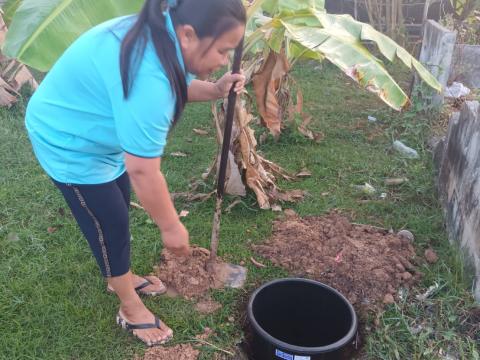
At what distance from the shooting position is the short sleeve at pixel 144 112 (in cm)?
136

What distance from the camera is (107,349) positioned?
7.20ft

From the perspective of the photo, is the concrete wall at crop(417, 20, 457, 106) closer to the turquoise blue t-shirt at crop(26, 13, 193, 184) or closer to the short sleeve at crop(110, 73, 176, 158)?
the turquoise blue t-shirt at crop(26, 13, 193, 184)

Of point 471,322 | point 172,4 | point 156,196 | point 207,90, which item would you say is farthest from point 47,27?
point 471,322

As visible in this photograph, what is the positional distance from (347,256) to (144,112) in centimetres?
171

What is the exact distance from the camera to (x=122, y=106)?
1384 millimetres

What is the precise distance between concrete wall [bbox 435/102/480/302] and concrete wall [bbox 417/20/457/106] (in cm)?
104

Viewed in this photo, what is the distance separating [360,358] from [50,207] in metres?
2.13

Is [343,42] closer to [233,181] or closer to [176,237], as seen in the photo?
[176,237]

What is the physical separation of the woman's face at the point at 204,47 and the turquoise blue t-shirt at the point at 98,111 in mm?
31

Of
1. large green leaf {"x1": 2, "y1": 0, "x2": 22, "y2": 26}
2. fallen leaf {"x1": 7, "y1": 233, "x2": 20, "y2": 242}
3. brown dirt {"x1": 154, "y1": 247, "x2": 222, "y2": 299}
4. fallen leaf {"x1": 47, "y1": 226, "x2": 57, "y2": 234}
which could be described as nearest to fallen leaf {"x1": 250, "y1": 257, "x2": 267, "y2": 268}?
brown dirt {"x1": 154, "y1": 247, "x2": 222, "y2": 299}

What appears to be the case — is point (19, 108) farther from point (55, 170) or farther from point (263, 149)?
point (55, 170)

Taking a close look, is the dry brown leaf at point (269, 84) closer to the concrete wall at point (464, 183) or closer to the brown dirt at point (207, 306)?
the concrete wall at point (464, 183)

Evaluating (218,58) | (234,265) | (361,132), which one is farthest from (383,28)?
(218,58)

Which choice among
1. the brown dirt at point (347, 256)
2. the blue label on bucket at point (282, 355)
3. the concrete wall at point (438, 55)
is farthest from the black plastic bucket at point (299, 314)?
the concrete wall at point (438, 55)
